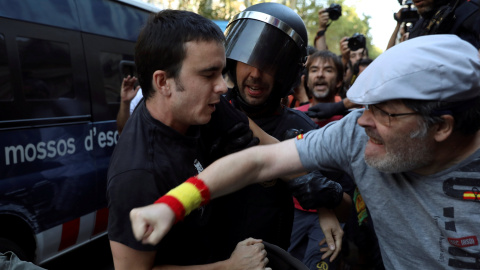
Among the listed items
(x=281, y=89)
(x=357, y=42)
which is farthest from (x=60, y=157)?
(x=357, y=42)

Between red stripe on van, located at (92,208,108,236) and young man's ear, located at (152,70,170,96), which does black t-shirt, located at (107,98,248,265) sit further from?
red stripe on van, located at (92,208,108,236)

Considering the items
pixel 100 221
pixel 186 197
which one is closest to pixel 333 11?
pixel 100 221

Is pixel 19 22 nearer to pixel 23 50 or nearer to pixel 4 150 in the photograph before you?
pixel 23 50

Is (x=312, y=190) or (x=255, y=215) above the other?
(x=312, y=190)

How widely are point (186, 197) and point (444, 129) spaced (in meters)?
0.81

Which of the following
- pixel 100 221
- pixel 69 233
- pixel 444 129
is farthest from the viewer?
pixel 100 221

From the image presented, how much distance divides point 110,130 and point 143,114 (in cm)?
279

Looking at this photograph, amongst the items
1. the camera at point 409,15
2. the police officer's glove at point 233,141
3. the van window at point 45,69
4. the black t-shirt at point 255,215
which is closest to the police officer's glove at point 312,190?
the black t-shirt at point 255,215

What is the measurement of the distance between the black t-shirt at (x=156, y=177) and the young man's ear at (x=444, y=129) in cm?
81

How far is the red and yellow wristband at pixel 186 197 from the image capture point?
110 centimetres

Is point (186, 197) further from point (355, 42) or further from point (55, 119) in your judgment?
point (355, 42)

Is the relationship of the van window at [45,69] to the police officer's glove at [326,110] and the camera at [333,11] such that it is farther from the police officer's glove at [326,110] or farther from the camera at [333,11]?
the camera at [333,11]

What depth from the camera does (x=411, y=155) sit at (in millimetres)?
1275

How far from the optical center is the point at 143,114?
1.49 meters
